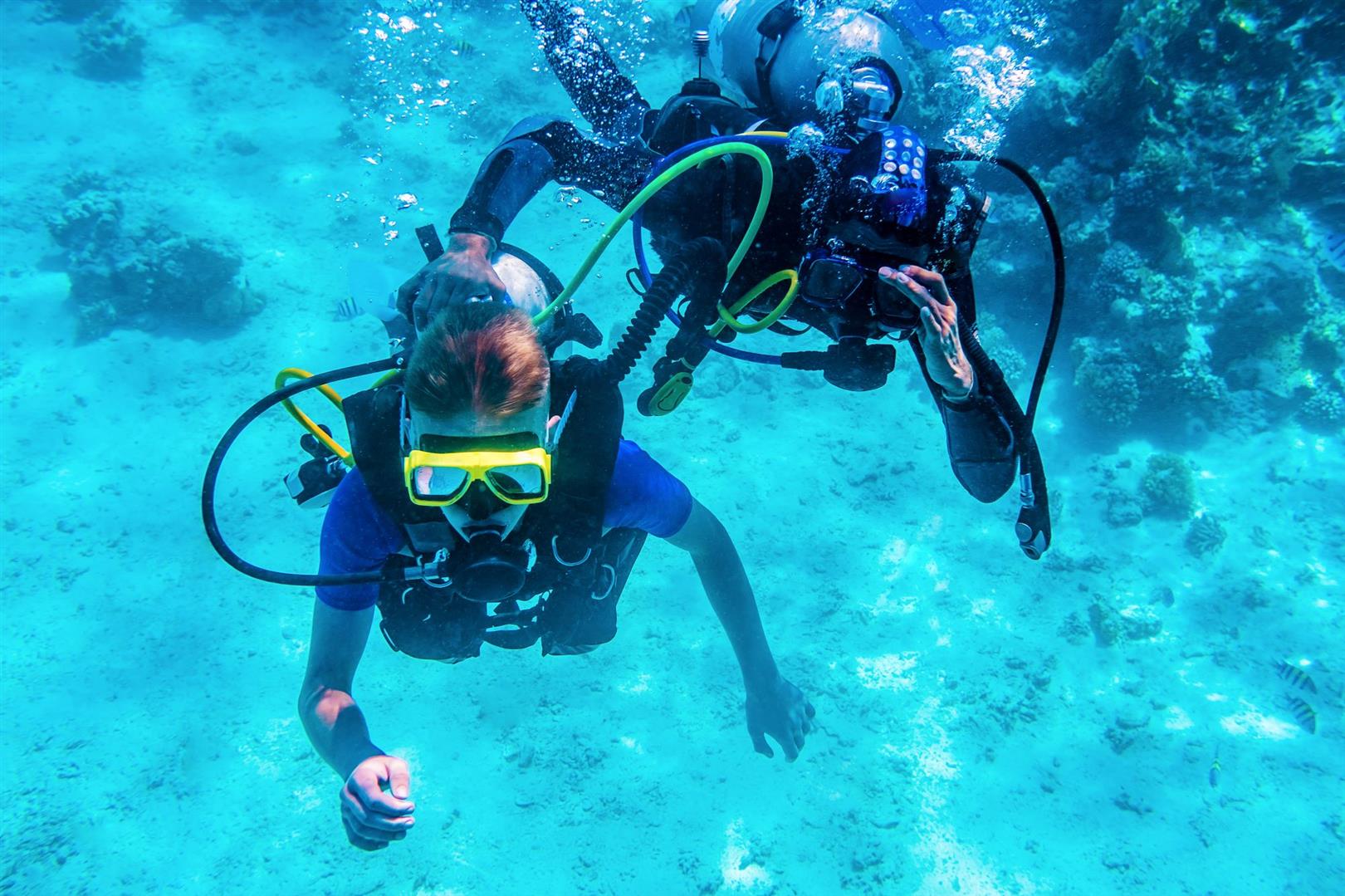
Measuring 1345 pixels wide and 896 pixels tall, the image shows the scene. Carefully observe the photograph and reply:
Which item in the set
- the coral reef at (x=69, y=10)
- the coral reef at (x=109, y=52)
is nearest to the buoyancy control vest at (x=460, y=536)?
the coral reef at (x=109, y=52)

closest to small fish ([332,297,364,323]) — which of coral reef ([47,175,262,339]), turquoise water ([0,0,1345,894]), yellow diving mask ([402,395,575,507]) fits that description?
turquoise water ([0,0,1345,894])

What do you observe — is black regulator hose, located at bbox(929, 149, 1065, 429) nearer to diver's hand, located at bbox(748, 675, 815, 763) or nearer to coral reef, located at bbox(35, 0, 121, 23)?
diver's hand, located at bbox(748, 675, 815, 763)

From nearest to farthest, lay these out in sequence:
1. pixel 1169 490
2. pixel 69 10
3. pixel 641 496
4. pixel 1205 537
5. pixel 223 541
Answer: pixel 223 541, pixel 641 496, pixel 1205 537, pixel 1169 490, pixel 69 10

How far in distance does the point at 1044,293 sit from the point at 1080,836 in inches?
260

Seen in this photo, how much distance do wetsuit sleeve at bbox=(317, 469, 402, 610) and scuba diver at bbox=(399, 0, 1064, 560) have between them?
0.85 m

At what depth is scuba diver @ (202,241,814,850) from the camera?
2.32 meters

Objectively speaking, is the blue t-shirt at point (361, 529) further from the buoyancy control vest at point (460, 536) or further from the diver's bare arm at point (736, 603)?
the diver's bare arm at point (736, 603)

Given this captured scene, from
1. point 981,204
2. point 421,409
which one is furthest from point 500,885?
point 981,204

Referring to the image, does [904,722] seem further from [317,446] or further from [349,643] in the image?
[317,446]

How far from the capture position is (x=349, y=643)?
9.71 feet

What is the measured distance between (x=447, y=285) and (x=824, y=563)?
5781 millimetres

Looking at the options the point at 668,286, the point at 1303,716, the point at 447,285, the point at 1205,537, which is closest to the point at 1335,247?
the point at 1205,537

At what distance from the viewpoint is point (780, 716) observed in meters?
3.88

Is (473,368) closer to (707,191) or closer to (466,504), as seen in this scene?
(466,504)
